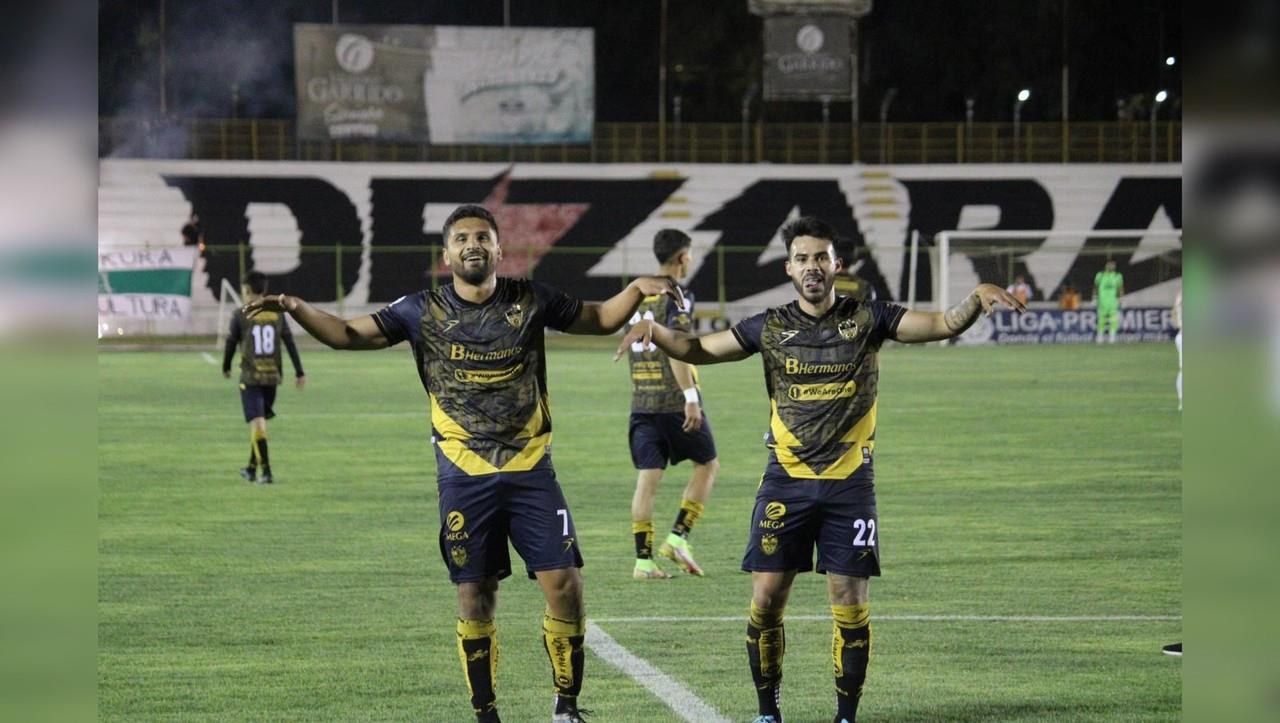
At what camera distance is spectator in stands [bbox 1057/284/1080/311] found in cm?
4749

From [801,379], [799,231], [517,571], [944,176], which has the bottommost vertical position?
[517,571]

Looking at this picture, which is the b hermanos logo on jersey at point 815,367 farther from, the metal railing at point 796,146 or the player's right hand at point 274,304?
the metal railing at point 796,146

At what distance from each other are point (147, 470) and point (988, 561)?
1015cm

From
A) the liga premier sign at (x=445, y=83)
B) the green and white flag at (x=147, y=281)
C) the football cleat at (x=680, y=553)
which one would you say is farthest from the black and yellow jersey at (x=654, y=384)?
the liga premier sign at (x=445, y=83)

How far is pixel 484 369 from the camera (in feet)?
20.8

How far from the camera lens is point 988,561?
457 inches

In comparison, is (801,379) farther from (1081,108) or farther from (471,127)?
(1081,108)

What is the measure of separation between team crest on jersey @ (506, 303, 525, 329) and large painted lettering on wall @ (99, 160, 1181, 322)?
45302 mm

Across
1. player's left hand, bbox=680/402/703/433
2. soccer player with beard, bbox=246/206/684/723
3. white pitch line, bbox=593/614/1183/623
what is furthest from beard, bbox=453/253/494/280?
player's left hand, bbox=680/402/703/433

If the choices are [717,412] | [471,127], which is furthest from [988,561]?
[471,127]

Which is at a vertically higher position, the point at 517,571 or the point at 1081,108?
the point at 1081,108

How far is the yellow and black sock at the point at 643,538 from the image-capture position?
10.9 metres

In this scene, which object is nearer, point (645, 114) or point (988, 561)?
point (988, 561)

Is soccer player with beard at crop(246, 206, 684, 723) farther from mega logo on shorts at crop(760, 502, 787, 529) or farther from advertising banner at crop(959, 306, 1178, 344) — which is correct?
advertising banner at crop(959, 306, 1178, 344)
